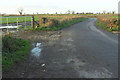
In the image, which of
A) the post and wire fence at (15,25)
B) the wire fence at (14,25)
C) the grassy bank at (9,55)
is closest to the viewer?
the grassy bank at (9,55)

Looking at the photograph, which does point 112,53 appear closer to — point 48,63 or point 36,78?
point 48,63

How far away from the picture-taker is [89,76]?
15.9ft

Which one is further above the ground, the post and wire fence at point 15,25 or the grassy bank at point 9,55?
the post and wire fence at point 15,25

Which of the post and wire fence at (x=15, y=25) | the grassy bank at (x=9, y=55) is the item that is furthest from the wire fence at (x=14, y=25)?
the grassy bank at (x=9, y=55)

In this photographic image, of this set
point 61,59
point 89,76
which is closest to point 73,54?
point 61,59

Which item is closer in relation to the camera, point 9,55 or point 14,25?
point 9,55

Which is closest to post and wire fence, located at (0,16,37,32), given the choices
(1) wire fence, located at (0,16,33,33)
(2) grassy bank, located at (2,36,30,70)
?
(1) wire fence, located at (0,16,33,33)

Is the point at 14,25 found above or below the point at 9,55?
above

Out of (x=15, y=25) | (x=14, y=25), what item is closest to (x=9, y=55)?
(x=14, y=25)

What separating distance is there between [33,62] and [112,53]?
4.19 m

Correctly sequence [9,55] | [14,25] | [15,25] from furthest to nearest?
1. [15,25]
2. [14,25]
3. [9,55]

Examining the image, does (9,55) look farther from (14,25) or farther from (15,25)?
(15,25)

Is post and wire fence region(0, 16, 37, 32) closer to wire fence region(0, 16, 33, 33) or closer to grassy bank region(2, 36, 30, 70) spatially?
wire fence region(0, 16, 33, 33)

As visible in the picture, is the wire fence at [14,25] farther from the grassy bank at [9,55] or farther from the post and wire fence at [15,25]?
the grassy bank at [9,55]
